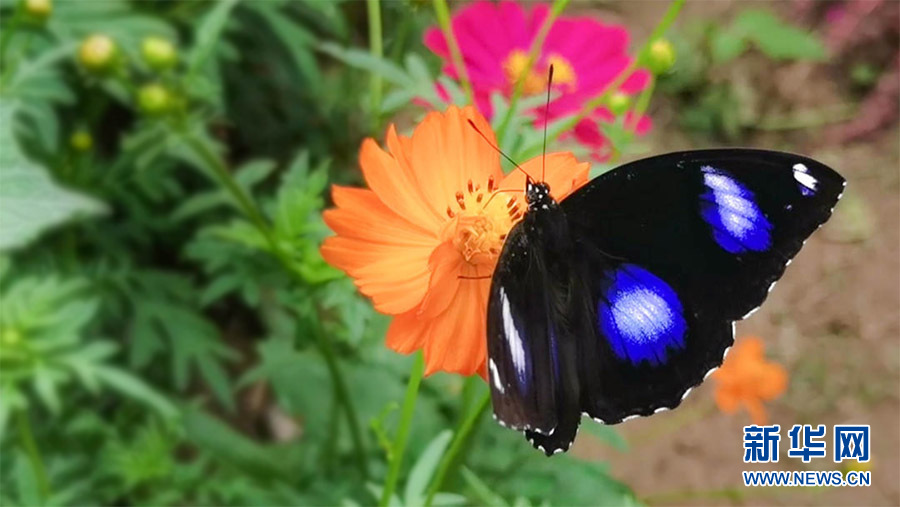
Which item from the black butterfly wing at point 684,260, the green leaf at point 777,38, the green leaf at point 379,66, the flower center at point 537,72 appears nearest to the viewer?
the black butterfly wing at point 684,260

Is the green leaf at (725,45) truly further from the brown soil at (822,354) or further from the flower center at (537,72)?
the flower center at (537,72)

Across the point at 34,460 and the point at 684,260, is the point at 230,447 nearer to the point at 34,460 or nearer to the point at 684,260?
the point at 34,460

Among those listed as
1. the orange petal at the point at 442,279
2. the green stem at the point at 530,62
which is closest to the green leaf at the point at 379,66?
the green stem at the point at 530,62

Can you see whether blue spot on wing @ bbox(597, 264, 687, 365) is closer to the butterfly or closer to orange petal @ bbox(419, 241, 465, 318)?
the butterfly

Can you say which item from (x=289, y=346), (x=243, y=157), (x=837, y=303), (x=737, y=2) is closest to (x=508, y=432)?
(x=289, y=346)

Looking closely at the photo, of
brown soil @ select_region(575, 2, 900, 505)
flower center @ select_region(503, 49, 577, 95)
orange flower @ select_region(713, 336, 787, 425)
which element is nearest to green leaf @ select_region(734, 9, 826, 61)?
brown soil @ select_region(575, 2, 900, 505)

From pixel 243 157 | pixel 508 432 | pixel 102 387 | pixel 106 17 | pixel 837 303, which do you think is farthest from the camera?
pixel 837 303

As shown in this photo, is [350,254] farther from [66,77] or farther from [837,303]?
[837,303]
